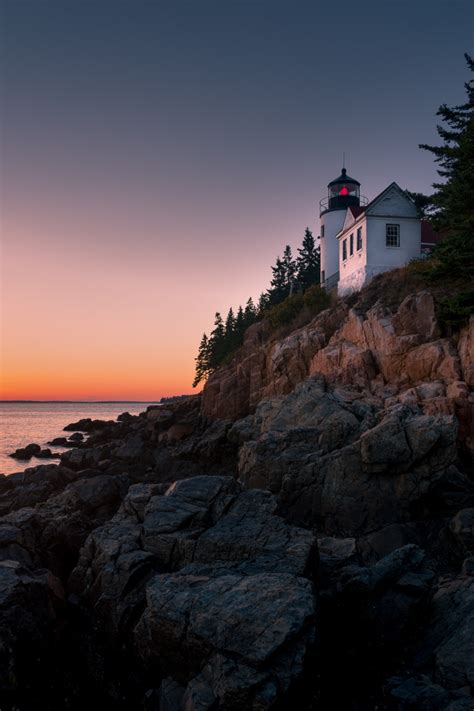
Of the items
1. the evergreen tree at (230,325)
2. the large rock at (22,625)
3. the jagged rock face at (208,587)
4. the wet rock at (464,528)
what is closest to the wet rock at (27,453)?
the evergreen tree at (230,325)

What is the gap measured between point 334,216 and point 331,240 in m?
2.50

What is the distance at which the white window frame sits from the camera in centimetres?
3712

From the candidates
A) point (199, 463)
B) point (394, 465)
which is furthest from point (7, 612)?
point (199, 463)

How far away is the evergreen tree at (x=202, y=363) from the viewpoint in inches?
3059

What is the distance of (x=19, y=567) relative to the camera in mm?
11008

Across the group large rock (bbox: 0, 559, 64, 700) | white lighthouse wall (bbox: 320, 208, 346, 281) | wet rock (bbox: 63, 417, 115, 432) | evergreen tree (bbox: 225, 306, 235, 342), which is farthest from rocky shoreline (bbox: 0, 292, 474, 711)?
wet rock (bbox: 63, 417, 115, 432)

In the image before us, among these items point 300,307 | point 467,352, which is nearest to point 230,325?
point 300,307

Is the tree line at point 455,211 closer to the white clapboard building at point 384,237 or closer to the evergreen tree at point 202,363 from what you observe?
the white clapboard building at point 384,237

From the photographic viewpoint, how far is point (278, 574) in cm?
948

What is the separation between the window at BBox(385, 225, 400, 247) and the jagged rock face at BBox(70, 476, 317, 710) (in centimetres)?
2865

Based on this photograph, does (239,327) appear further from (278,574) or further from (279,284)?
(278,574)

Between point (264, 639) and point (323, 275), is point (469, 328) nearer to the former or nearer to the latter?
point (264, 639)

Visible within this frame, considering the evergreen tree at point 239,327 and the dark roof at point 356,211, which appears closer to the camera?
the dark roof at point 356,211

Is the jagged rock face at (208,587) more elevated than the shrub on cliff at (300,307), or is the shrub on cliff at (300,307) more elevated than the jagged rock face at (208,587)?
the shrub on cliff at (300,307)
